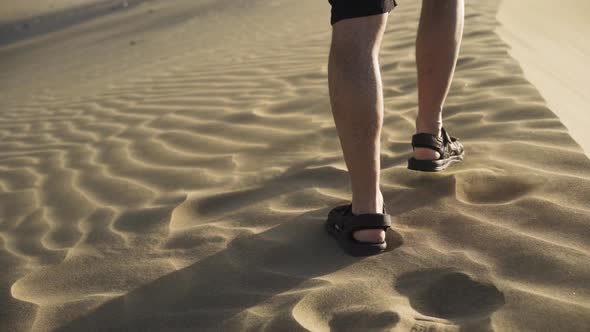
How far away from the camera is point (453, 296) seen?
1.59 metres

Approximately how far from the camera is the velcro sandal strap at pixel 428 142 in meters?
2.22

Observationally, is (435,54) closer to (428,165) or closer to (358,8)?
(428,165)

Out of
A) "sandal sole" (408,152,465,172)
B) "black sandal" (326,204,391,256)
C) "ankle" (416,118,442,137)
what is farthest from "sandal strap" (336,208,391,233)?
"ankle" (416,118,442,137)

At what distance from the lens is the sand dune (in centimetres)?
162

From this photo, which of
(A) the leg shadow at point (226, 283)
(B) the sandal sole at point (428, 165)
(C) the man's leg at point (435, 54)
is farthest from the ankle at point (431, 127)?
(A) the leg shadow at point (226, 283)

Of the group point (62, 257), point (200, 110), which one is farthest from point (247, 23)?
point (62, 257)

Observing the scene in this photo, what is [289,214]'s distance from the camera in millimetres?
2195

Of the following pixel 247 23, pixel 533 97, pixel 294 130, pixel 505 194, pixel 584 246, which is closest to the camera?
pixel 584 246

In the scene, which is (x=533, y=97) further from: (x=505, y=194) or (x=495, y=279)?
(x=495, y=279)

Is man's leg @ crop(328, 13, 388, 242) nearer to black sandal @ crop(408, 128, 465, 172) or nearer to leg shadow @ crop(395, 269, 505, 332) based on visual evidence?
leg shadow @ crop(395, 269, 505, 332)

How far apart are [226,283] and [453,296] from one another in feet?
2.21

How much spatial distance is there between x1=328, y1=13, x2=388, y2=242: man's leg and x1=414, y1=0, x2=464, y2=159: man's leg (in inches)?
20.4

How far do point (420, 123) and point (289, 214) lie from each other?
2.06 ft

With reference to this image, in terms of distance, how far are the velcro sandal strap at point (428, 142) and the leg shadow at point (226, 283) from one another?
1.47 ft
